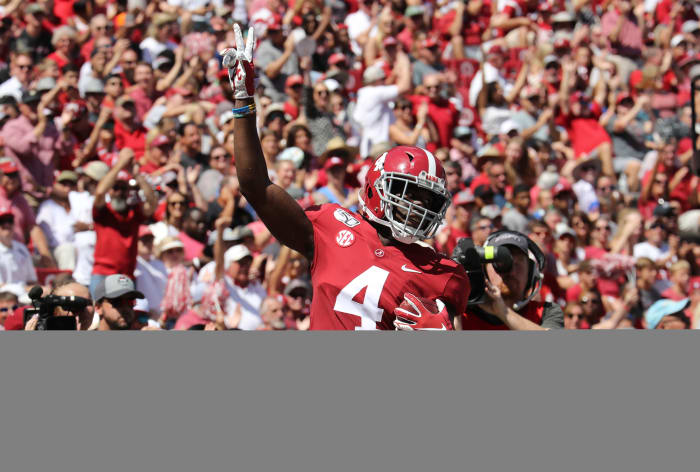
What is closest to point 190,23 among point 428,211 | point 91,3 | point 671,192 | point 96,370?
point 91,3

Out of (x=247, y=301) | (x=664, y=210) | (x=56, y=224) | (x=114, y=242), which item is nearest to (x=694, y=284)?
(x=664, y=210)

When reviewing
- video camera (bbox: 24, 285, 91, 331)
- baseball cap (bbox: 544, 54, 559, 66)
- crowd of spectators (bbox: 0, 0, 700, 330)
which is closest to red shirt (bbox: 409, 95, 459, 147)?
crowd of spectators (bbox: 0, 0, 700, 330)

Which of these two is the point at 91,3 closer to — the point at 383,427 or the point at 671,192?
the point at 671,192

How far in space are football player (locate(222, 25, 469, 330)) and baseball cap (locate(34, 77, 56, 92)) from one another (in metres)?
6.40

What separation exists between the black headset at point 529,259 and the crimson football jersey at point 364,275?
1094mm

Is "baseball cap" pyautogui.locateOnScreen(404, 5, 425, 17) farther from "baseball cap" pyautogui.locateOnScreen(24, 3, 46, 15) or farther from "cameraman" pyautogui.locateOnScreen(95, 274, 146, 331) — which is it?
"cameraman" pyautogui.locateOnScreen(95, 274, 146, 331)

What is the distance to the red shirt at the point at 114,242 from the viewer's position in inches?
318

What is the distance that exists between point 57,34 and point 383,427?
8.84 meters

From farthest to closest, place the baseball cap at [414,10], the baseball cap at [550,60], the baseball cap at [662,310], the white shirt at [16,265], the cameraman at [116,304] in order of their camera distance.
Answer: the baseball cap at [414,10], the baseball cap at [550,60], the white shirt at [16,265], the baseball cap at [662,310], the cameraman at [116,304]

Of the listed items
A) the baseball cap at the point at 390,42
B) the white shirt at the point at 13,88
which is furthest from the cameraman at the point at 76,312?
the baseball cap at the point at 390,42

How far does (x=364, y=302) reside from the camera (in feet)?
12.4

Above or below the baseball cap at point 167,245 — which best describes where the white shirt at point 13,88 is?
above

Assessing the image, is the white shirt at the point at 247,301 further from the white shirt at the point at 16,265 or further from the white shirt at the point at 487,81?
the white shirt at the point at 487,81

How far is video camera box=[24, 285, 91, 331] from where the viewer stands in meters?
3.78
